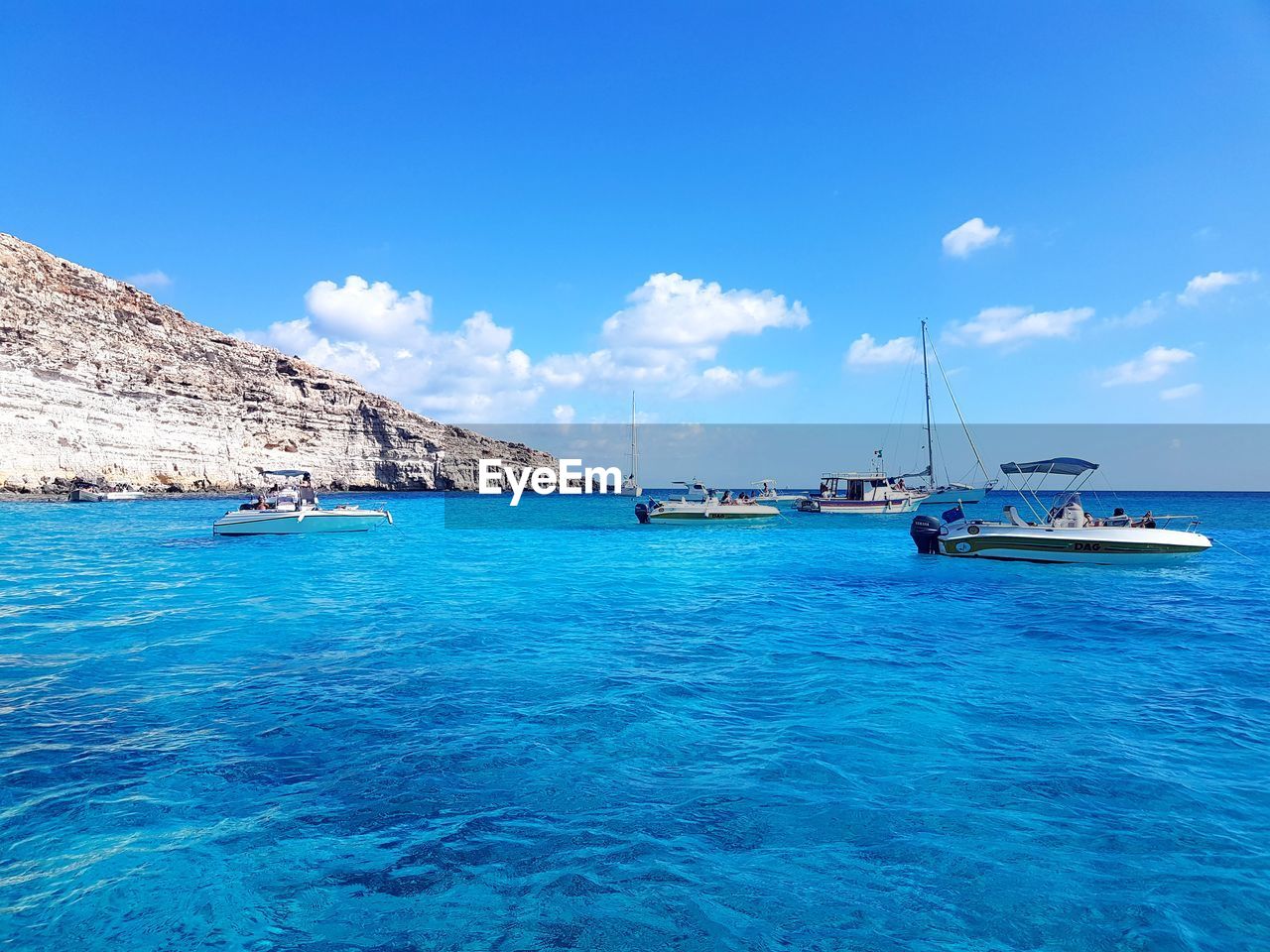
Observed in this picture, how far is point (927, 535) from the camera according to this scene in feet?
85.3

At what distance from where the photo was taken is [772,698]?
8.22 metres

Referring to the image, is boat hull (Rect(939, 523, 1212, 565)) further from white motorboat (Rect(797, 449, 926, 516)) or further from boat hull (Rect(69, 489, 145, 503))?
boat hull (Rect(69, 489, 145, 503))

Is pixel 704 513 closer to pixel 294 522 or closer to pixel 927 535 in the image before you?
pixel 927 535

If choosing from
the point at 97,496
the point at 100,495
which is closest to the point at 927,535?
the point at 97,496

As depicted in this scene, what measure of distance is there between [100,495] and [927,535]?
69859mm

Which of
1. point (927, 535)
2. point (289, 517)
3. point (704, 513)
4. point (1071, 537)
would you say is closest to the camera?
point (1071, 537)

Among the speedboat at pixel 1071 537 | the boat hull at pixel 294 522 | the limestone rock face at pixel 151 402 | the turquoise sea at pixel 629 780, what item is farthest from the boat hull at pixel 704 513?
the limestone rock face at pixel 151 402

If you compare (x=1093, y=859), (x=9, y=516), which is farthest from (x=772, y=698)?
(x=9, y=516)

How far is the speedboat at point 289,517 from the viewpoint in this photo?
30953mm

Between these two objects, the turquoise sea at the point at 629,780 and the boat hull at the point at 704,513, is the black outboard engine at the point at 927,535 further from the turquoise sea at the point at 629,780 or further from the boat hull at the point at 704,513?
the boat hull at the point at 704,513

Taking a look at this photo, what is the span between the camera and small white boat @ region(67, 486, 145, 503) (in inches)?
2258

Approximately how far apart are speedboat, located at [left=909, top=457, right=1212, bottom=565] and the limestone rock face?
75450 millimetres

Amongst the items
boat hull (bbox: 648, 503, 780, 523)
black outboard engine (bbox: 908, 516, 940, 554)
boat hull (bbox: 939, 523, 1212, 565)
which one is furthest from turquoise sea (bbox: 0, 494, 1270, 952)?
boat hull (bbox: 648, 503, 780, 523)

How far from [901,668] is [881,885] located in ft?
19.9
